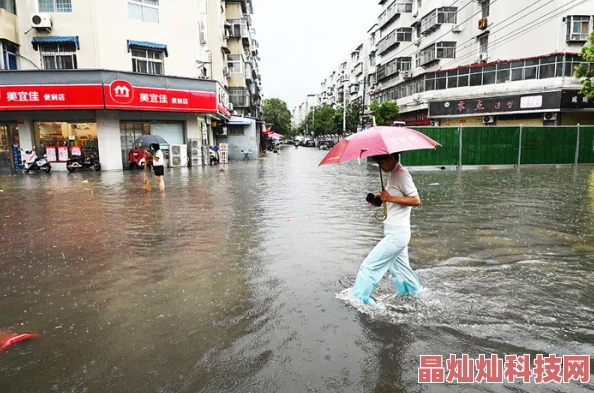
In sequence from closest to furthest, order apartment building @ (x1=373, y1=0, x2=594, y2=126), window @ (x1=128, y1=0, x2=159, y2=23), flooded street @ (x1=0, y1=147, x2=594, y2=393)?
flooded street @ (x1=0, y1=147, x2=594, y2=393)
window @ (x1=128, y1=0, x2=159, y2=23)
apartment building @ (x1=373, y1=0, x2=594, y2=126)

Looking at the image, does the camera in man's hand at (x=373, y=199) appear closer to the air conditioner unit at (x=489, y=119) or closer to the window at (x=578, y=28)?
the window at (x=578, y=28)

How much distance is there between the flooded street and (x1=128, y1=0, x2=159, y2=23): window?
18.3 m

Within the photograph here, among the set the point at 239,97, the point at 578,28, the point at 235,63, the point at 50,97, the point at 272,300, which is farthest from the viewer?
the point at 239,97

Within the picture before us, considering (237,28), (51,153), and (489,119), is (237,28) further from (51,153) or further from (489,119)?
(489,119)

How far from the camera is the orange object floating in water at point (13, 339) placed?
3291mm

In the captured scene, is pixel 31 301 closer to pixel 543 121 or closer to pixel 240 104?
pixel 543 121

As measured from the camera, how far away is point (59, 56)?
22250 millimetres

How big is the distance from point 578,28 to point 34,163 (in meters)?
36.3

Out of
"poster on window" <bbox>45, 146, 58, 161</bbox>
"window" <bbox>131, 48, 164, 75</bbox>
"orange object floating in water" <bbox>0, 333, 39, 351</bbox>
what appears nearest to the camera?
"orange object floating in water" <bbox>0, 333, 39, 351</bbox>

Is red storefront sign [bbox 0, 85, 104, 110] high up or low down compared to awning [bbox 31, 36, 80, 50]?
down

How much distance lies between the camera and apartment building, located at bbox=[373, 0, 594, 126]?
Result: 97.3 ft

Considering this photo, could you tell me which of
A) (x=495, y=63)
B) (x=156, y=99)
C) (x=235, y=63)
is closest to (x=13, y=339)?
(x=156, y=99)

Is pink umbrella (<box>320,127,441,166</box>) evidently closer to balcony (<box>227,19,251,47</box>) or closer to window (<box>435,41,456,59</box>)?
window (<box>435,41,456,59</box>)

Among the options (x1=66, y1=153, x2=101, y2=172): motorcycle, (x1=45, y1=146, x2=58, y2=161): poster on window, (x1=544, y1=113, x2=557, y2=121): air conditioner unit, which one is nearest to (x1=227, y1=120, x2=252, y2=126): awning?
(x1=66, y1=153, x2=101, y2=172): motorcycle
